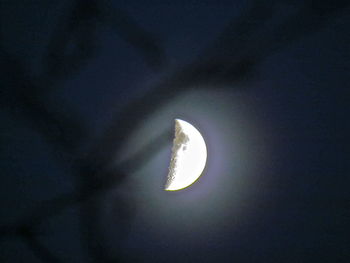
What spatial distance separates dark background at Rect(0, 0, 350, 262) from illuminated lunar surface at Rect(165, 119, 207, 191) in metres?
0.05

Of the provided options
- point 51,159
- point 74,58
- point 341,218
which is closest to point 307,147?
point 341,218

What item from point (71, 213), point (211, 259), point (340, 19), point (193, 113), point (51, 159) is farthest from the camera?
point (211, 259)

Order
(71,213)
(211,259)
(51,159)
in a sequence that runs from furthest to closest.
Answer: (211,259) < (71,213) < (51,159)

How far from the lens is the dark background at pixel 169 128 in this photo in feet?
3.75

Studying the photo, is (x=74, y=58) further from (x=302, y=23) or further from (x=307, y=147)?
(x=307, y=147)

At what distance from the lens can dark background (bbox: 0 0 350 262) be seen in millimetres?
1143

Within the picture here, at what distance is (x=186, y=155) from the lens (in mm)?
1253

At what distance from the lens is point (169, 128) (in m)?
1.29

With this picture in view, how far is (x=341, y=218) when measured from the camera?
1.51 metres

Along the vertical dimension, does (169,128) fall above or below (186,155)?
above

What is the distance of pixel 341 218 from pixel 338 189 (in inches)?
7.6

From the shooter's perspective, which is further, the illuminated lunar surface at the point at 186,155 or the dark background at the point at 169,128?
the illuminated lunar surface at the point at 186,155

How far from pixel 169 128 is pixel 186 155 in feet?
0.50

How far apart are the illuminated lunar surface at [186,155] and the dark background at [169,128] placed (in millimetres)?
48
